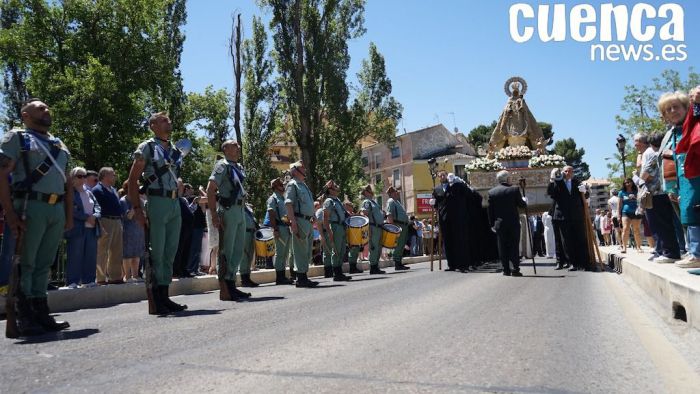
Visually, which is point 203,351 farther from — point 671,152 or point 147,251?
point 671,152

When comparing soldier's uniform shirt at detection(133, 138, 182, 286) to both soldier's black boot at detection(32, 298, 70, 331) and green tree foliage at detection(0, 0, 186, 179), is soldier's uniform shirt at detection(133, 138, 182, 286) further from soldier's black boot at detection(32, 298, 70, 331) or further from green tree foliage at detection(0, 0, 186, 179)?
green tree foliage at detection(0, 0, 186, 179)

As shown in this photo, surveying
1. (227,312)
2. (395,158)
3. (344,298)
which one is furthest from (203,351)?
(395,158)

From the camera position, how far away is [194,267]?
12445 millimetres

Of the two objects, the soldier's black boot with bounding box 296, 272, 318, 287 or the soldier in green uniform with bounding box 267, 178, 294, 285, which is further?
the soldier in green uniform with bounding box 267, 178, 294, 285

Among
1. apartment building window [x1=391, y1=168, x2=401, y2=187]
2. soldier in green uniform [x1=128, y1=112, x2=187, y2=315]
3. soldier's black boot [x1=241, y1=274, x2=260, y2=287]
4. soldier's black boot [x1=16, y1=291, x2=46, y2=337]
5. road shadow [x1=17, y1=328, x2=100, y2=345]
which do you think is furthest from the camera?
apartment building window [x1=391, y1=168, x2=401, y2=187]

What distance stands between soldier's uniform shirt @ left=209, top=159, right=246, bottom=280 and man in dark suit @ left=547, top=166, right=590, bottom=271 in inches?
305

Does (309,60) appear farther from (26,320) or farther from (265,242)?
(26,320)

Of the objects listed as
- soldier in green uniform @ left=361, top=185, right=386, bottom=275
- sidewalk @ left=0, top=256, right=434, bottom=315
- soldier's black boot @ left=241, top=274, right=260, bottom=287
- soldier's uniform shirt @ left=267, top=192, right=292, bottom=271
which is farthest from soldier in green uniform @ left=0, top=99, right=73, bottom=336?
soldier in green uniform @ left=361, top=185, right=386, bottom=275

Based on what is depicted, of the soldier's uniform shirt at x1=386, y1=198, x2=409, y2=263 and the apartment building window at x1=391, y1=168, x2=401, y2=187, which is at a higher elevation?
the apartment building window at x1=391, y1=168, x2=401, y2=187

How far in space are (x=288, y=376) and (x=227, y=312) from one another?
317 centimetres

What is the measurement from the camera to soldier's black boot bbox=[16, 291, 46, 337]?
16.5 feet

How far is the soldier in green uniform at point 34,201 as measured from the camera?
Answer: 5.07 metres

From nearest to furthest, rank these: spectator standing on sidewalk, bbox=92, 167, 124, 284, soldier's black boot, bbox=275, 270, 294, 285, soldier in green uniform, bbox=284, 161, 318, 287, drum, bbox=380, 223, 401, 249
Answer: spectator standing on sidewalk, bbox=92, 167, 124, 284 → soldier in green uniform, bbox=284, 161, 318, 287 → soldier's black boot, bbox=275, 270, 294, 285 → drum, bbox=380, 223, 401, 249

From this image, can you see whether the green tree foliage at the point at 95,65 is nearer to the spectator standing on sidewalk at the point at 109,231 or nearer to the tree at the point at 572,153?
the spectator standing on sidewalk at the point at 109,231
